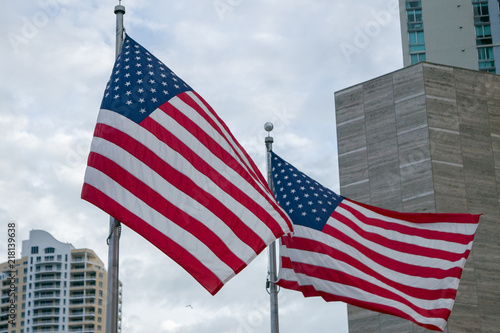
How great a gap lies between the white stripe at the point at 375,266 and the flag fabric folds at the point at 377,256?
0.02 metres

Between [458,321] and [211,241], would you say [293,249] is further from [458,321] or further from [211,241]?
[458,321]

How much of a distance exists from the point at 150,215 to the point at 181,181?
2.91 feet

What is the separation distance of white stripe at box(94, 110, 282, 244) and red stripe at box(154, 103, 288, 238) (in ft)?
0.24

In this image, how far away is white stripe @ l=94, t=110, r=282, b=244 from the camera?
13320 mm

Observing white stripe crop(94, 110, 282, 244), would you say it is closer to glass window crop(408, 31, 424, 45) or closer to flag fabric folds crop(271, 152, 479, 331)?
flag fabric folds crop(271, 152, 479, 331)


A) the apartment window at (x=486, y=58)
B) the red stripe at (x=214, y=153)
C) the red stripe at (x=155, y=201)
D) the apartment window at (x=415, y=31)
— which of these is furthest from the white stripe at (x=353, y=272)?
the apartment window at (x=486, y=58)

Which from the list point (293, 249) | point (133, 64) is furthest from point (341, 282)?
point (133, 64)

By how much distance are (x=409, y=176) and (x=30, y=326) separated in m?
133

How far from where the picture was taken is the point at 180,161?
1353cm

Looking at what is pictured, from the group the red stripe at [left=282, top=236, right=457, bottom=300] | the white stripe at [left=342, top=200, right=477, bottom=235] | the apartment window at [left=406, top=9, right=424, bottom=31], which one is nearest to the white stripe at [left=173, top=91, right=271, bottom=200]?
the red stripe at [left=282, top=236, right=457, bottom=300]

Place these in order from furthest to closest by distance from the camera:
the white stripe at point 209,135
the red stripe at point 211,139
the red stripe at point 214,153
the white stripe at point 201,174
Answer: the red stripe at point 211,139
the white stripe at point 209,135
the red stripe at point 214,153
the white stripe at point 201,174

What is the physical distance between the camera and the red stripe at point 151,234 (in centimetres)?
1244

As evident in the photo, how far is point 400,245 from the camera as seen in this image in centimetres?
1738

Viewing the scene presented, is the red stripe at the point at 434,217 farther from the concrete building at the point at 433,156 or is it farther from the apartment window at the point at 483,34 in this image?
the apartment window at the point at 483,34
